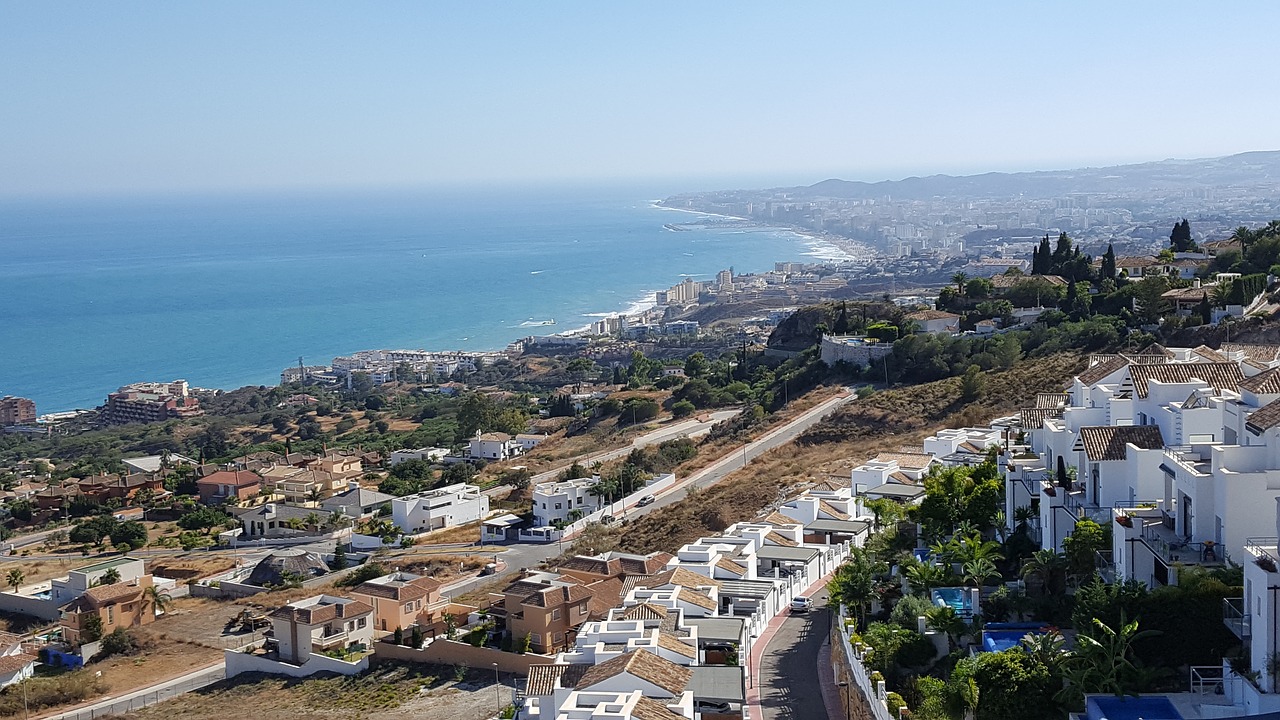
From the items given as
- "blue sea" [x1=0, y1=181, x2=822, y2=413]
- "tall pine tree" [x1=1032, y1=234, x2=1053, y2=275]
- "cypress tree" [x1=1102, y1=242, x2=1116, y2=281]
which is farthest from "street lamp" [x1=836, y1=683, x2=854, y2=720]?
"blue sea" [x1=0, y1=181, x2=822, y2=413]

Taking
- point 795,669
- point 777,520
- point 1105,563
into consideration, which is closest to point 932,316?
point 777,520

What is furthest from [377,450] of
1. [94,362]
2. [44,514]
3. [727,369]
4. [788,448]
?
[94,362]

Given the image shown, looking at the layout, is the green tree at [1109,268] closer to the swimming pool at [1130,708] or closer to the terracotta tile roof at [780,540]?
the terracotta tile roof at [780,540]

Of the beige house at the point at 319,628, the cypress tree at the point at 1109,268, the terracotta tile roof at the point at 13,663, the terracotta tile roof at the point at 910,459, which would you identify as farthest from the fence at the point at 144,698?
the cypress tree at the point at 1109,268

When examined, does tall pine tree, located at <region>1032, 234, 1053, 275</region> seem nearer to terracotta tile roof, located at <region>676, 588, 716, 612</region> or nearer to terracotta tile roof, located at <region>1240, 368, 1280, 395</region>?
Answer: terracotta tile roof, located at <region>676, 588, 716, 612</region>

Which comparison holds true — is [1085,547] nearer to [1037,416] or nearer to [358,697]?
[1037,416]
